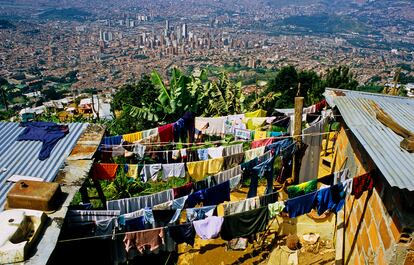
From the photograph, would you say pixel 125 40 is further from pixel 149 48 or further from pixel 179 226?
pixel 179 226

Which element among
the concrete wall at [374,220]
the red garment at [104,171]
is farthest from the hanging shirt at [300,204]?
the red garment at [104,171]

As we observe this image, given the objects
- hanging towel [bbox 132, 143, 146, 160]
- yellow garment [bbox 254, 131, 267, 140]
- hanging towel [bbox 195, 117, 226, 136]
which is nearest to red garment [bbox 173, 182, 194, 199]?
hanging towel [bbox 132, 143, 146, 160]

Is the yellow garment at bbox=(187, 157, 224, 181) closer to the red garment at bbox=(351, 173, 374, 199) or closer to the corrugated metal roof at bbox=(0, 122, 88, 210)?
the corrugated metal roof at bbox=(0, 122, 88, 210)

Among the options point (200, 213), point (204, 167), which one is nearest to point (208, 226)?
point (200, 213)

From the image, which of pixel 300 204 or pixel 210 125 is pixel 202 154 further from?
pixel 300 204

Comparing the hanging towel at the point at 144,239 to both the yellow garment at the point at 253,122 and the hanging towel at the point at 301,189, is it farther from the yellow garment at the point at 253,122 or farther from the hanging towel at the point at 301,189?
the yellow garment at the point at 253,122

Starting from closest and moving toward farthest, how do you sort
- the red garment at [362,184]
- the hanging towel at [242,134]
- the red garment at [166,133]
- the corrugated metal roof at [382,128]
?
1. the corrugated metal roof at [382,128]
2. the red garment at [362,184]
3. the red garment at [166,133]
4. the hanging towel at [242,134]

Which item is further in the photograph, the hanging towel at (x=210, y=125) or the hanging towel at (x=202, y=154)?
the hanging towel at (x=210, y=125)
